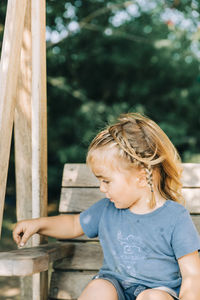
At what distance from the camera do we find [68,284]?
200cm

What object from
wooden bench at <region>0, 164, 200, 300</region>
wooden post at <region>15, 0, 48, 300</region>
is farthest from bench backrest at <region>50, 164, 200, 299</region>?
wooden post at <region>15, 0, 48, 300</region>

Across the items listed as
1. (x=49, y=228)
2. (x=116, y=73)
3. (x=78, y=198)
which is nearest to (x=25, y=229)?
(x=49, y=228)

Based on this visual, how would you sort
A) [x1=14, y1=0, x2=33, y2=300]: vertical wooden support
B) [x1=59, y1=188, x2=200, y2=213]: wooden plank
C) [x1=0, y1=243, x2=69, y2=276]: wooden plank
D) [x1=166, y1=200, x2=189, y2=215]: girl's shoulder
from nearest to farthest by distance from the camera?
[x1=0, y1=243, x2=69, y2=276]: wooden plank < [x1=166, y1=200, x2=189, y2=215]: girl's shoulder < [x1=14, y1=0, x2=33, y2=300]: vertical wooden support < [x1=59, y1=188, x2=200, y2=213]: wooden plank

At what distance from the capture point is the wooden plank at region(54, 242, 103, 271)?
79.7 inches

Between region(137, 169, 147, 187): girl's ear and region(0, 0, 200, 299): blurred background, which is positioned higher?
region(0, 0, 200, 299): blurred background

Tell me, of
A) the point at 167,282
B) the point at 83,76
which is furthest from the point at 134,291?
the point at 83,76

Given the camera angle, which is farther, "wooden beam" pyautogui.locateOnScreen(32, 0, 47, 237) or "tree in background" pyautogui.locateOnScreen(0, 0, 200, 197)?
"tree in background" pyautogui.locateOnScreen(0, 0, 200, 197)

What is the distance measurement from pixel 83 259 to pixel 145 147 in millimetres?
668

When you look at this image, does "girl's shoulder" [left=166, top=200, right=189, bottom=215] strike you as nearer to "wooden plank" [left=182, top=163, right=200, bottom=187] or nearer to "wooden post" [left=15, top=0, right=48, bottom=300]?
"wooden plank" [left=182, top=163, right=200, bottom=187]

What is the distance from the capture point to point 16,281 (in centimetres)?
346

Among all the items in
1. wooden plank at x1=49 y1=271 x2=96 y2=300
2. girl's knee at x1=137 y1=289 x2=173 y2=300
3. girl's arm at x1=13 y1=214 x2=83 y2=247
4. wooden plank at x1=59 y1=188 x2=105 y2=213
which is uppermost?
wooden plank at x1=59 y1=188 x2=105 y2=213

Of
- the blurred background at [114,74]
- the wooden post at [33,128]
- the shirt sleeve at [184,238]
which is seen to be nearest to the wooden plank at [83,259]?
the wooden post at [33,128]

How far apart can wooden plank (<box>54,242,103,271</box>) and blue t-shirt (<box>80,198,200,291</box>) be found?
28 centimetres

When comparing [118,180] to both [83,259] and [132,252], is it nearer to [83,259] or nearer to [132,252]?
[132,252]
